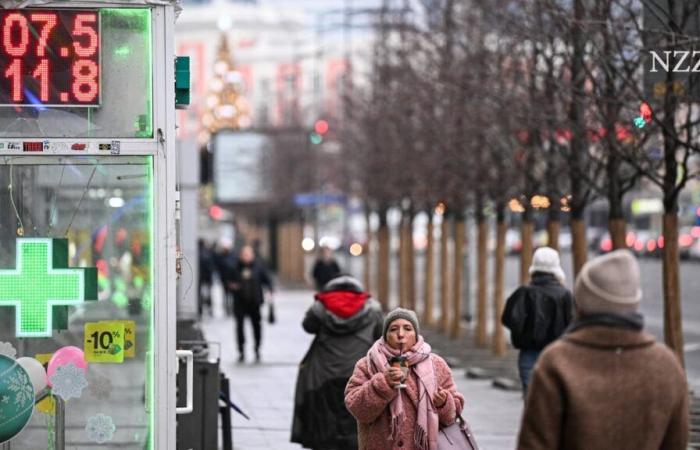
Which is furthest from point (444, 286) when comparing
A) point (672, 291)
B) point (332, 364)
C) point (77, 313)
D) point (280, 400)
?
point (77, 313)

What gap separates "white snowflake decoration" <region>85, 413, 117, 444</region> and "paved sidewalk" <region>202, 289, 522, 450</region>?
5304mm

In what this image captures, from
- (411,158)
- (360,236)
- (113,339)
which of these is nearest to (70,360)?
(113,339)

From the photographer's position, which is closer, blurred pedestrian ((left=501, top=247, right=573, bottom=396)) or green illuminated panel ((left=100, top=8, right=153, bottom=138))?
green illuminated panel ((left=100, top=8, right=153, bottom=138))

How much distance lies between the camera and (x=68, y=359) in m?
9.31

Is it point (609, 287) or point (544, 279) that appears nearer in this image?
point (609, 287)

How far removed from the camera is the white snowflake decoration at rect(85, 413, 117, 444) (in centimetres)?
940

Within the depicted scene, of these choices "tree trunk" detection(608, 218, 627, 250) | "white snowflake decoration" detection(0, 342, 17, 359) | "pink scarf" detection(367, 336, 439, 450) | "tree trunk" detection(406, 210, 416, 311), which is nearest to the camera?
"pink scarf" detection(367, 336, 439, 450)

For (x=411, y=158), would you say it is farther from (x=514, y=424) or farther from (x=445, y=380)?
(x=445, y=380)

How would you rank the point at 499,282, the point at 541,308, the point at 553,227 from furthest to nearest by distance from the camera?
the point at 499,282 < the point at 553,227 < the point at 541,308

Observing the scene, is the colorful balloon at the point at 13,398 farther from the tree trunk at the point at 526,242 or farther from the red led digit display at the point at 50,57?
the tree trunk at the point at 526,242

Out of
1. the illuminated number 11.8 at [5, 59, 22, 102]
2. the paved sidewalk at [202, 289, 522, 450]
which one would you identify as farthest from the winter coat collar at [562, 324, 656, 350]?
the paved sidewalk at [202, 289, 522, 450]

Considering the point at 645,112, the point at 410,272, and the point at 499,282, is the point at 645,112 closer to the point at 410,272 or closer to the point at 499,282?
the point at 499,282

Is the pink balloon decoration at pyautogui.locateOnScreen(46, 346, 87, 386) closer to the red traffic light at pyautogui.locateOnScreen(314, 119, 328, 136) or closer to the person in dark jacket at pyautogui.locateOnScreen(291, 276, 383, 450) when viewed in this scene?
the person in dark jacket at pyautogui.locateOnScreen(291, 276, 383, 450)

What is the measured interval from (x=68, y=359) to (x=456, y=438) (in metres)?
2.14
